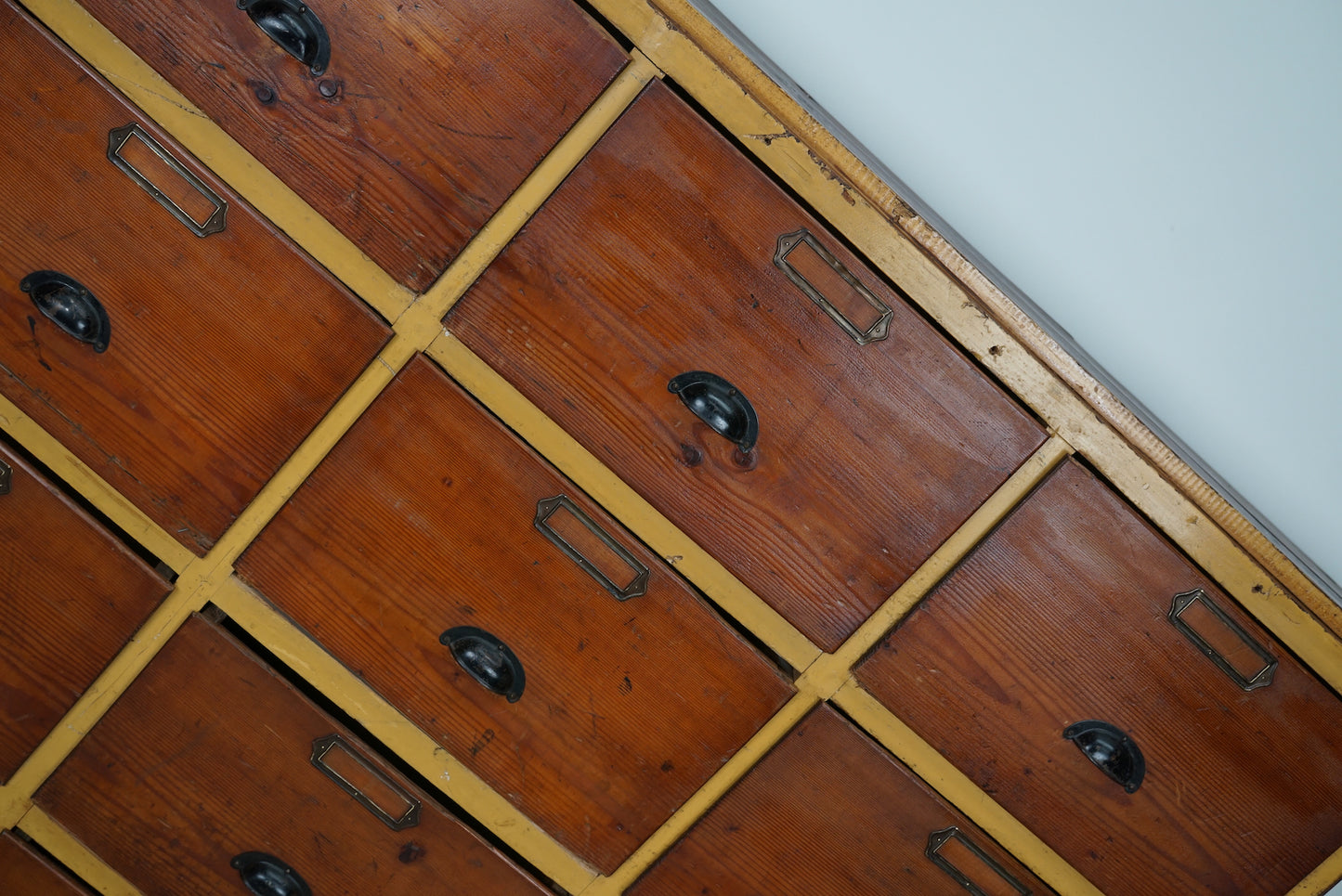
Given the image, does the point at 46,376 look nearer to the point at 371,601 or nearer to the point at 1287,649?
the point at 371,601

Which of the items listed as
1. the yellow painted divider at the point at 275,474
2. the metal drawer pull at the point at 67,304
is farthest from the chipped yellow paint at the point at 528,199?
the metal drawer pull at the point at 67,304

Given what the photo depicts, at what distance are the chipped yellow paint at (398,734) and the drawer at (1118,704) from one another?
18.1 inches

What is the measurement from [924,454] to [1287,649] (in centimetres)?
48

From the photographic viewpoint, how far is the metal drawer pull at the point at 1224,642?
0.89 meters

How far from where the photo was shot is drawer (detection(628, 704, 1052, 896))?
95cm

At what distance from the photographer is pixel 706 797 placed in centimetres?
96

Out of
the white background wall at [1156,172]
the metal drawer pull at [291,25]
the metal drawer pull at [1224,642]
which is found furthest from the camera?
the white background wall at [1156,172]

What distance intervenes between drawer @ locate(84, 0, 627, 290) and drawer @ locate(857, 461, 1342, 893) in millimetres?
680

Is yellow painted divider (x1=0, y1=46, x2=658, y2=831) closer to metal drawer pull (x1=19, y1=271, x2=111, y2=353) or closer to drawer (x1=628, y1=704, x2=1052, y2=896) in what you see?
metal drawer pull (x1=19, y1=271, x2=111, y2=353)

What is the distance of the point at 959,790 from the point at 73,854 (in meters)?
1.10

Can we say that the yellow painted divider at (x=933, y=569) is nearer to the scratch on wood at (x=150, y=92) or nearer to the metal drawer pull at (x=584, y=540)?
the metal drawer pull at (x=584, y=540)

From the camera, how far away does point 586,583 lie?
922 mm

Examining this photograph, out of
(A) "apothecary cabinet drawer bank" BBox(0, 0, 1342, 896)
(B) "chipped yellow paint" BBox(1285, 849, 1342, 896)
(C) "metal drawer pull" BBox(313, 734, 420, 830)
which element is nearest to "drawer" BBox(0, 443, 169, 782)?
(A) "apothecary cabinet drawer bank" BBox(0, 0, 1342, 896)

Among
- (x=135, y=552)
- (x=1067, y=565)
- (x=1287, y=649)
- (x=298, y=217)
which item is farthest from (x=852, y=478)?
(x=135, y=552)
